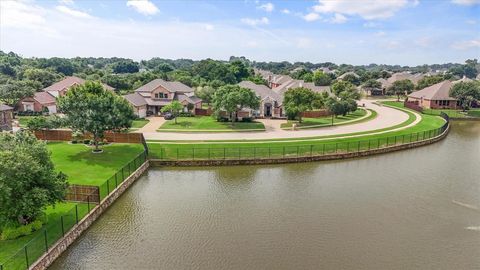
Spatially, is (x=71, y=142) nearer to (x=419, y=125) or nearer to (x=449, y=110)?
(x=419, y=125)

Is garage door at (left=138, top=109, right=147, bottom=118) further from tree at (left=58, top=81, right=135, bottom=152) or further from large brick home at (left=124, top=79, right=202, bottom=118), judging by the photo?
tree at (left=58, top=81, right=135, bottom=152)

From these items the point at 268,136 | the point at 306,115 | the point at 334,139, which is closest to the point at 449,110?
the point at 306,115

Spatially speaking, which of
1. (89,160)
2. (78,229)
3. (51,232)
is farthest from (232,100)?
(51,232)

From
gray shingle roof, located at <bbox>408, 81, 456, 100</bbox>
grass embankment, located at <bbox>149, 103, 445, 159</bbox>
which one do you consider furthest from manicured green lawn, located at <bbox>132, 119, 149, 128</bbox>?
gray shingle roof, located at <bbox>408, 81, 456, 100</bbox>

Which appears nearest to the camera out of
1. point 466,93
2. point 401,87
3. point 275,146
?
point 275,146

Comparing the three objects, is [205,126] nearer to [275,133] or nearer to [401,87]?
[275,133]

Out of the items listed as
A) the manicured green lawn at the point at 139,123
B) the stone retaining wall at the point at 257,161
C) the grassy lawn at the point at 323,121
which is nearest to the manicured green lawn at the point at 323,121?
the grassy lawn at the point at 323,121

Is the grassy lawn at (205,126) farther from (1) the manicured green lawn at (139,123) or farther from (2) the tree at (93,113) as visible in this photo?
(2) the tree at (93,113)
